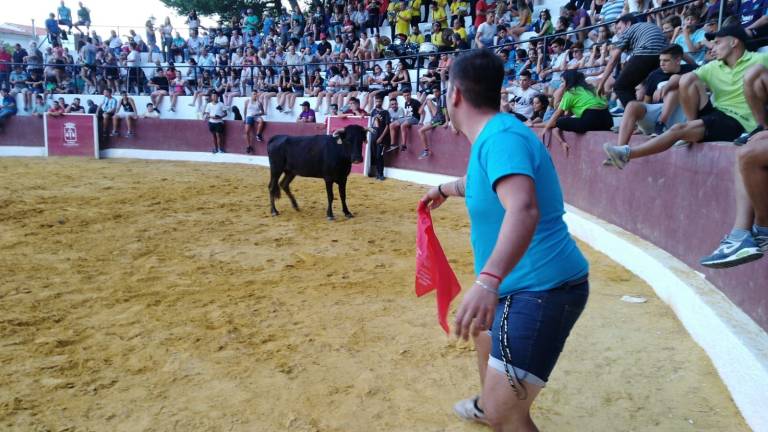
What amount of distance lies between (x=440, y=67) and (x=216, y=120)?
6086 millimetres

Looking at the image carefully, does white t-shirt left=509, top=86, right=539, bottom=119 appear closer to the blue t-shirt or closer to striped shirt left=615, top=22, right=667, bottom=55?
striped shirt left=615, top=22, right=667, bottom=55

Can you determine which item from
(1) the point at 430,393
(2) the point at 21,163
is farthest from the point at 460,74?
(2) the point at 21,163

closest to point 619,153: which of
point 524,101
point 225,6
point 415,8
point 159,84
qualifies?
point 524,101

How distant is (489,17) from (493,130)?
12.0 meters

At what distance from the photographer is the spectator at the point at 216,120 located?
586 inches

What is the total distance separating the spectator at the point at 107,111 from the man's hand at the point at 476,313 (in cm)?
1602

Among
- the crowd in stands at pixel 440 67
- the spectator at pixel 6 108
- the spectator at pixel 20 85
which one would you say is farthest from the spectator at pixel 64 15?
the spectator at pixel 6 108

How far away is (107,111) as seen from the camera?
16062 millimetres

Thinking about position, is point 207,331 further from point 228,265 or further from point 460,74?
point 460,74

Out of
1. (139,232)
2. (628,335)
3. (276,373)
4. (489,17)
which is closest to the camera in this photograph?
(276,373)

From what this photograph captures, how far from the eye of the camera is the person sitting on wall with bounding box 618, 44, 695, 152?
184 inches

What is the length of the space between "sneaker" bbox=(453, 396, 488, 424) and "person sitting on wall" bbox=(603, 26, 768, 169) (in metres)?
2.39

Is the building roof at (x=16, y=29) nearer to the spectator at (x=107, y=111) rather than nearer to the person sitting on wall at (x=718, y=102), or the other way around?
the spectator at (x=107, y=111)

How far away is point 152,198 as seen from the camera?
880 centimetres
